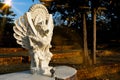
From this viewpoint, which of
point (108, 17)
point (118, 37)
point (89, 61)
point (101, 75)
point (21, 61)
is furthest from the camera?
point (118, 37)

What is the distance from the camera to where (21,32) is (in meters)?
9.93

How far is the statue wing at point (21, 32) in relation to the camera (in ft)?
→ 32.5

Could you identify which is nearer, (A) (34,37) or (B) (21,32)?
(A) (34,37)

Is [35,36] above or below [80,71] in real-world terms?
above

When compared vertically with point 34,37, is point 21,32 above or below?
above

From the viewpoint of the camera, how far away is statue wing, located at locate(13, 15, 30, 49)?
390 inches

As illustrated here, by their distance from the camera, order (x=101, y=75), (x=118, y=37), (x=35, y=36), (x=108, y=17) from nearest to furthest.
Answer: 1. (x=35, y=36)
2. (x=101, y=75)
3. (x=108, y=17)
4. (x=118, y=37)

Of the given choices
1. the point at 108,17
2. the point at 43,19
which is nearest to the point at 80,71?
the point at 43,19

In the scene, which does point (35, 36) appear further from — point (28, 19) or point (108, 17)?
point (108, 17)

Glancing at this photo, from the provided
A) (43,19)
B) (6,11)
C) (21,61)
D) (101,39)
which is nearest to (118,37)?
(101,39)

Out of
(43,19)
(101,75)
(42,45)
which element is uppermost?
(43,19)

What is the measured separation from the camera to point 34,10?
33.7 ft

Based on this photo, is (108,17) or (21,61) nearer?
(21,61)

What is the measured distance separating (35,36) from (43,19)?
29.7 inches
